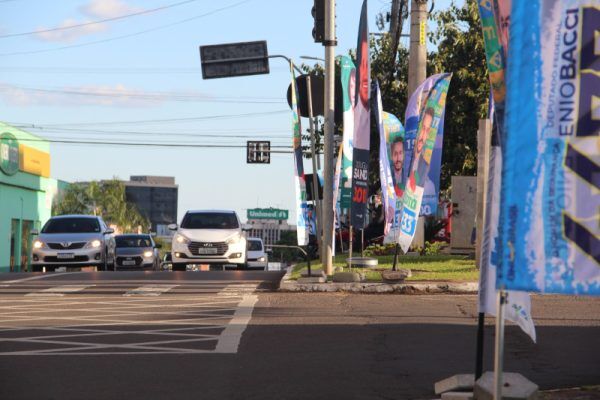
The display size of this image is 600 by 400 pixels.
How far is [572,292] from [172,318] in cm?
959

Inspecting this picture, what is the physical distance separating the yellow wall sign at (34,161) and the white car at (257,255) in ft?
83.9

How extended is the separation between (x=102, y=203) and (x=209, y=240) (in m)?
62.1

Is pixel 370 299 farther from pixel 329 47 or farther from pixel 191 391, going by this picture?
pixel 191 391

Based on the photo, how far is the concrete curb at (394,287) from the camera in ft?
59.0

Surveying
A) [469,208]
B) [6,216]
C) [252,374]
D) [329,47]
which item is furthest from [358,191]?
[6,216]

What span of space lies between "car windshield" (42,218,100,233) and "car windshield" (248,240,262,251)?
13034 millimetres

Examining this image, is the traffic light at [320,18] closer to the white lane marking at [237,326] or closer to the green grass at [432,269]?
the green grass at [432,269]

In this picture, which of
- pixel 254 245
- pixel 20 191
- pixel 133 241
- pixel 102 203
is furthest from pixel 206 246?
pixel 102 203

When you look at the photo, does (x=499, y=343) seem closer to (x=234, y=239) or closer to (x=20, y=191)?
(x=234, y=239)

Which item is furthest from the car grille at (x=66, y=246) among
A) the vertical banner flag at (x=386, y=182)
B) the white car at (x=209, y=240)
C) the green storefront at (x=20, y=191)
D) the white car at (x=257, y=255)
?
the green storefront at (x=20, y=191)

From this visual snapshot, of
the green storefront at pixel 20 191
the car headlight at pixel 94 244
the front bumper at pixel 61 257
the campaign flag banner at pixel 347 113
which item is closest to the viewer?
the campaign flag banner at pixel 347 113

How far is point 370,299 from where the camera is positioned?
17.1 meters

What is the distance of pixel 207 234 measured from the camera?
28.1 metres

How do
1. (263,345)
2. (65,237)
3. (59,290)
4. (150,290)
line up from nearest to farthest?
(263,345), (59,290), (150,290), (65,237)
